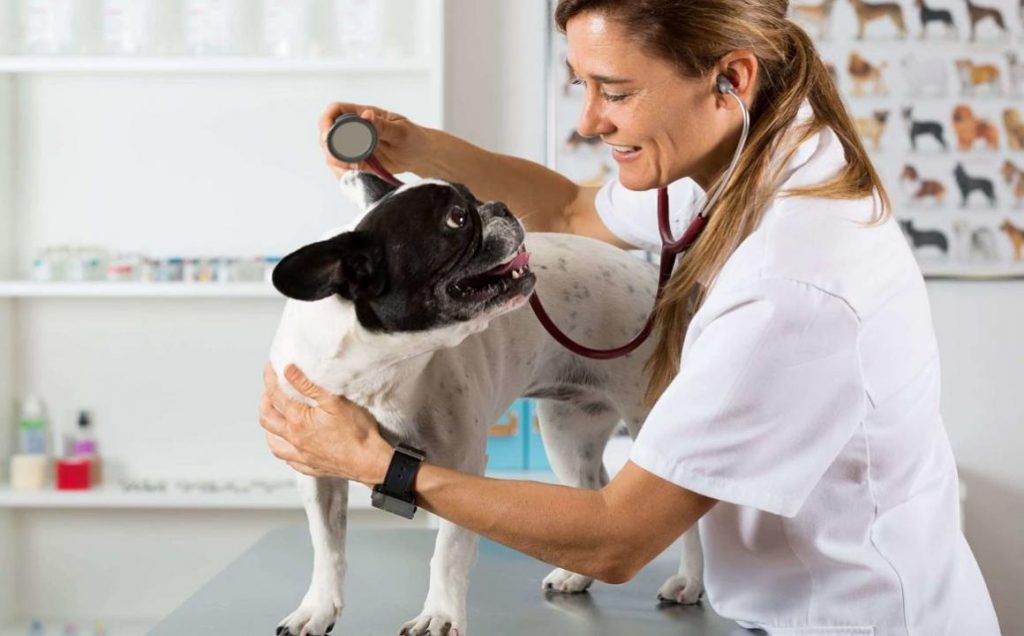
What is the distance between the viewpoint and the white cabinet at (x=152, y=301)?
3.03 m

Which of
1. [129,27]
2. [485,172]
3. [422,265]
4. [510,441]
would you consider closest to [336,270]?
[422,265]

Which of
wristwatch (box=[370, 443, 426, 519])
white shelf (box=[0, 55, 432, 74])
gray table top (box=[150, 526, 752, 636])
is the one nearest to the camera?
wristwatch (box=[370, 443, 426, 519])

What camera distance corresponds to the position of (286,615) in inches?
59.3

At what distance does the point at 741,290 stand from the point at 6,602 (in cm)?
272

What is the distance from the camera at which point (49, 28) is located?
290 centimetres

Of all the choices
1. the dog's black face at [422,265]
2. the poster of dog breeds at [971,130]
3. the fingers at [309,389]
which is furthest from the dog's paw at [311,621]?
the poster of dog breeds at [971,130]

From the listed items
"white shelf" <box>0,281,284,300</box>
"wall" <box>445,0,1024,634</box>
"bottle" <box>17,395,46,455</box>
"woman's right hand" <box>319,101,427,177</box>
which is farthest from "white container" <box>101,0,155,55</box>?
"woman's right hand" <box>319,101,427,177</box>

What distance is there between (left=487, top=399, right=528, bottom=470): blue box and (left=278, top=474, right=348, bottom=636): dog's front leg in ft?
4.87

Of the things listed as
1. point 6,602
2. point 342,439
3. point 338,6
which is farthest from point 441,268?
point 6,602

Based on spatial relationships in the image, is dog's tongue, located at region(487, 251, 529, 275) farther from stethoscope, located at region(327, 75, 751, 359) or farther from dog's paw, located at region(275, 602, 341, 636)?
dog's paw, located at region(275, 602, 341, 636)

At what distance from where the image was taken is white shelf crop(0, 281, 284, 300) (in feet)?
9.29

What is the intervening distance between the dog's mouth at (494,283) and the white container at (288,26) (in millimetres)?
1812

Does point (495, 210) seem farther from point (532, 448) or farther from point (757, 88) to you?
point (532, 448)

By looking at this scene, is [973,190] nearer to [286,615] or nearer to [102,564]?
[286,615]
